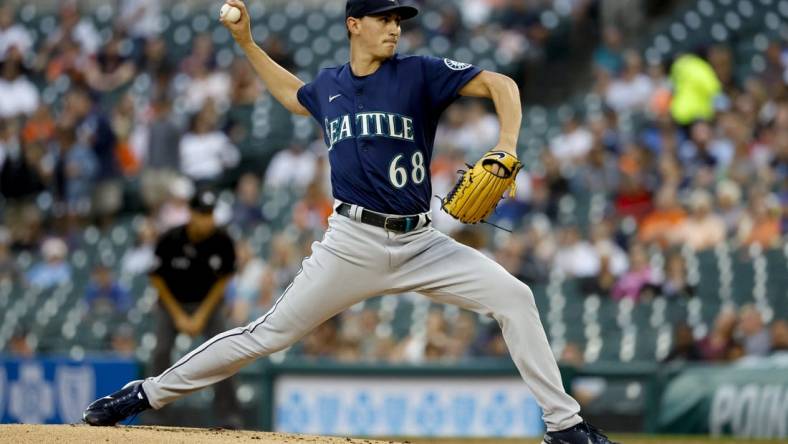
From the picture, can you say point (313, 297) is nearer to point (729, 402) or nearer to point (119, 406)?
point (119, 406)

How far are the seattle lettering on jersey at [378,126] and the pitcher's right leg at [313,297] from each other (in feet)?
1.10

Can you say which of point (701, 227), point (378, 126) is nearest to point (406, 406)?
point (701, 227)

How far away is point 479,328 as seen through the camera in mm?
10578

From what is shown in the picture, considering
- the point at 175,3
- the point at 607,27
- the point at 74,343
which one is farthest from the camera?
the point at 175,3

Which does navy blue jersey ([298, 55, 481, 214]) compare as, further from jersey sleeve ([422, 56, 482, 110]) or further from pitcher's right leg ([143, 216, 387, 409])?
pitcher's right leg ([143, 216, 387, 409])

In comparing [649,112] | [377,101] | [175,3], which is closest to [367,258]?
[377,101]

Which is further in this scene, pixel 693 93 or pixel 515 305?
pixel 693 93

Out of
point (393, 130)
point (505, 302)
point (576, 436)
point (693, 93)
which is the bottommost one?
point (576, 436)

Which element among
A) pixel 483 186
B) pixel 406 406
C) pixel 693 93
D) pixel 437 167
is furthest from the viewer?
pixel 693 93

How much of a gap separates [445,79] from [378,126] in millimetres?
301

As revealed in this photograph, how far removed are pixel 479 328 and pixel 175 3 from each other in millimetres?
10153

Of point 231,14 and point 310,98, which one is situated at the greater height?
point 231,14

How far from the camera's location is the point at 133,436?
5.24 metres

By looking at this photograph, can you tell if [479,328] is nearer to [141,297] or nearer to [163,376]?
[141,297]
